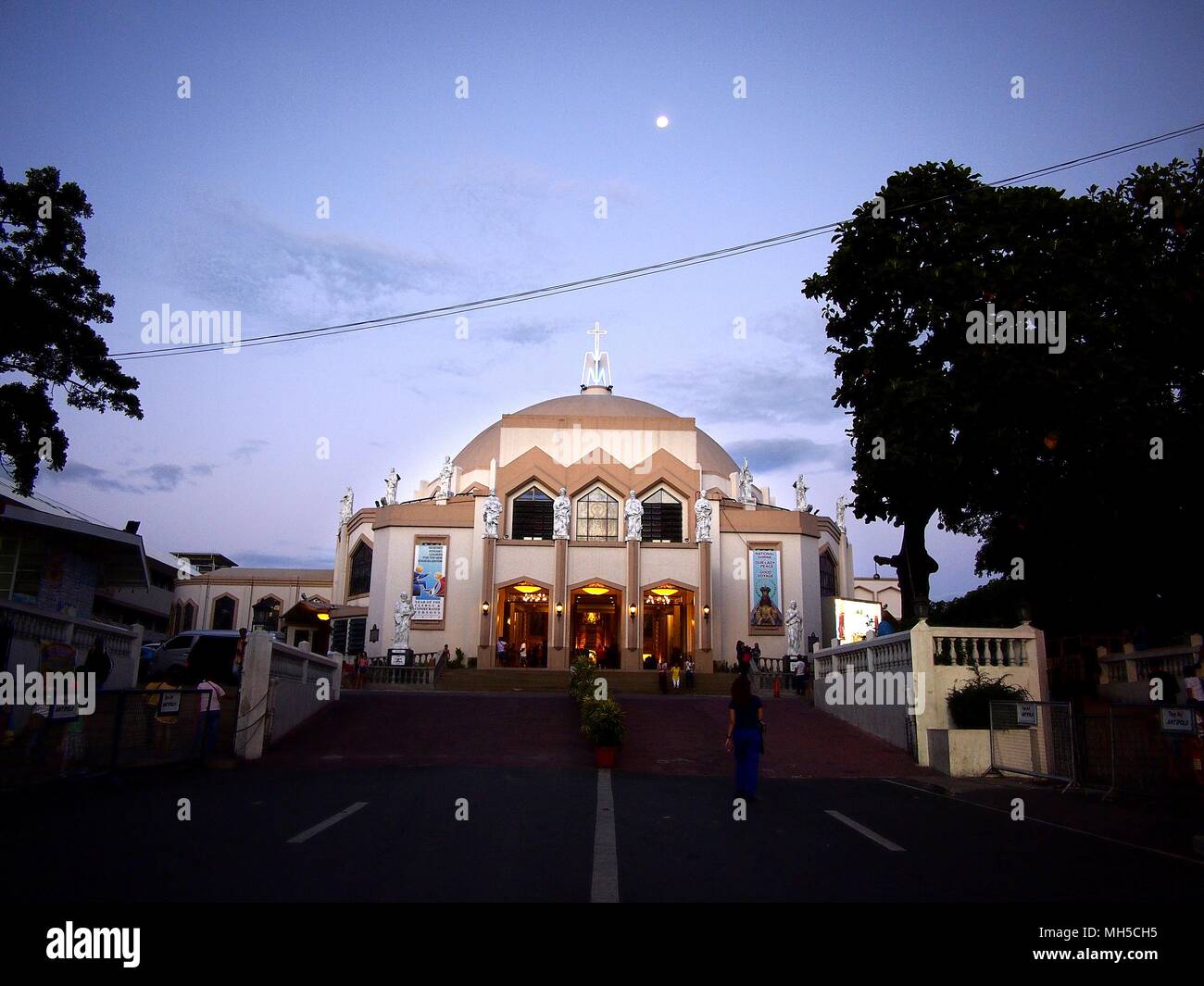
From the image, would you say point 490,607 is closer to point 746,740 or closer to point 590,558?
point 590,558

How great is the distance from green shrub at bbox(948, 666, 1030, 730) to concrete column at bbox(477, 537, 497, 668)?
73.3ft

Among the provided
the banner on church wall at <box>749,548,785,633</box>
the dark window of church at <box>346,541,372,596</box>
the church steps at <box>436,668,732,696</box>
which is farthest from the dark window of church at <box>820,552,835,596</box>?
the dark window of church at <box>346,541,372,596</box>

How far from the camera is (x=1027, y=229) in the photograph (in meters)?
16.5

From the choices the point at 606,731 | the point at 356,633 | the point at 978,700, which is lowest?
the point at 606,731

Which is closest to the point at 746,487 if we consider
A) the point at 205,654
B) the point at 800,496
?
the point at 800,496

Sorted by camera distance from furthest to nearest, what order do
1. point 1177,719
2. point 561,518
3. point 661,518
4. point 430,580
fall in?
point 661,518
point 430,580
point 561,518
point 1177,719

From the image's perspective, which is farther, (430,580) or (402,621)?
(430,580)

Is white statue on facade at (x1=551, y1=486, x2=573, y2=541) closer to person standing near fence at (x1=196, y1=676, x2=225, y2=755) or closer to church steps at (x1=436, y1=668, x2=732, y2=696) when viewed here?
church steps at (x1=436, y1=668, x2=732, y2=696)

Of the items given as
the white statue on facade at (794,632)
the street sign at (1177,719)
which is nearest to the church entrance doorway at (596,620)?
the white statue on facade at (794,632)

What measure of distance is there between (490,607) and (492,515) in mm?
3953

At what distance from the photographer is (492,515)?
36875mm

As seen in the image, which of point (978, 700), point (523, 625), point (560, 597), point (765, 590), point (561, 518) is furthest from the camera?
point (523, 625)
